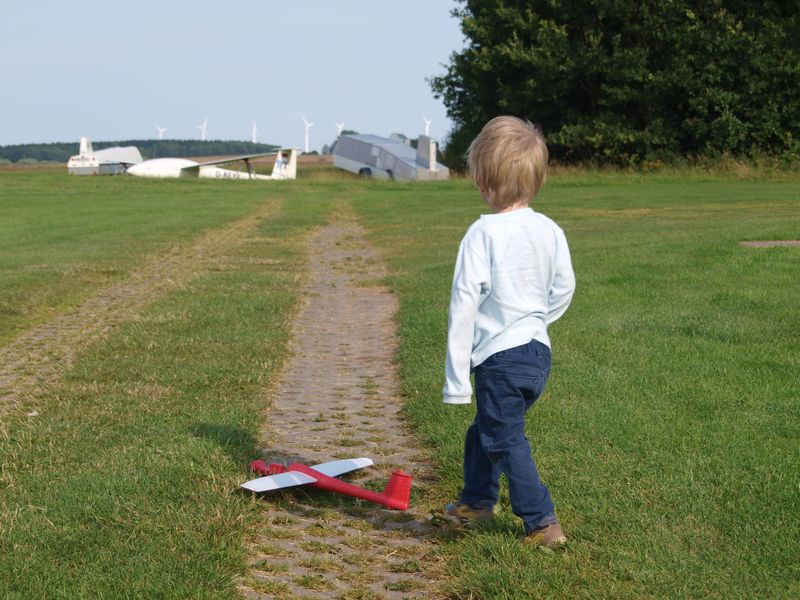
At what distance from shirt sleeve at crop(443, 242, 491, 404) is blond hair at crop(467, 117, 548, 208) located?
27cm

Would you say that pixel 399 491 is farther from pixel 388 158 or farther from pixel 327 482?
pixel 388 158

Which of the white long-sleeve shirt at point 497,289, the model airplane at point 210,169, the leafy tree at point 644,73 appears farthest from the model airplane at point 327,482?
the model airplane at point 210,169

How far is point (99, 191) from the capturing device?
132 ft

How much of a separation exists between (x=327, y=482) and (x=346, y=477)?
403mm

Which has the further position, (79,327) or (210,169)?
(210,169)

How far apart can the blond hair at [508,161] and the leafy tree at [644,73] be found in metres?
39.8

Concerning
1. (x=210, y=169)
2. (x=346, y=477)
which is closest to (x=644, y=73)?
(x=210, y=169)

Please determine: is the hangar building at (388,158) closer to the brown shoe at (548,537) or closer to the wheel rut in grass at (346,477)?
the wheel rut in grass at (346,477)

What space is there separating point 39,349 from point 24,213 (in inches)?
819

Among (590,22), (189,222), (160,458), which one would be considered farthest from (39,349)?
(590,22)

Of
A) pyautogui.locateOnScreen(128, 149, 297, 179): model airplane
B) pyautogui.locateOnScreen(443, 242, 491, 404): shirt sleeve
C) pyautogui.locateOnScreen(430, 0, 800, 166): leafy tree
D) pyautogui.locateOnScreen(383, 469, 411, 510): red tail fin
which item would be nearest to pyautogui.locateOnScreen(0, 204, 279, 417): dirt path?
pyautogui.locateOnScreen(383, 469, 411, 510): red tail fin

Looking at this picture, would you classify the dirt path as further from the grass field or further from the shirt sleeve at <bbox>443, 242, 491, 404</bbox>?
the shirt sleeve at <bbox>443, 242, 491, 404</bbox>

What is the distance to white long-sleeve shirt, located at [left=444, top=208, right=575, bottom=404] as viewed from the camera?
11.9ft

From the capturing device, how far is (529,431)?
5176mm
